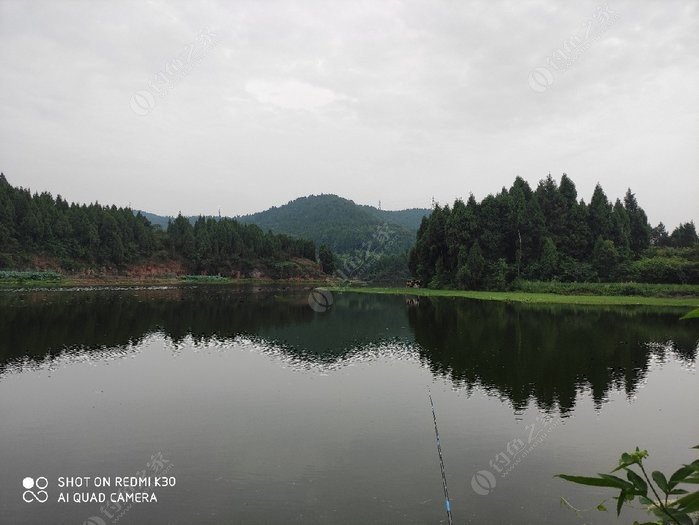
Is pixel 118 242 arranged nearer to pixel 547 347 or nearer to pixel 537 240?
pixel 537 240

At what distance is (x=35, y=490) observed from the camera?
12.9m

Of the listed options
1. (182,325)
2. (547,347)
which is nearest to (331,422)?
(547,347)

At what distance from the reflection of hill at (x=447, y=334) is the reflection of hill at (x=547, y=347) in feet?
0.23

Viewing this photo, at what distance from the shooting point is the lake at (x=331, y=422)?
12.5 metres

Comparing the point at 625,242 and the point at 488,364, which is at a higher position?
the point at 625,242

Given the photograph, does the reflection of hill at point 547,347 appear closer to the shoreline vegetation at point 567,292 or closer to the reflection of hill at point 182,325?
the reflection of hill at point 182,325

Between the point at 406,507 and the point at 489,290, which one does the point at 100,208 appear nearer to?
the point at 489,290

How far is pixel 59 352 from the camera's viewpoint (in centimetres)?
3091

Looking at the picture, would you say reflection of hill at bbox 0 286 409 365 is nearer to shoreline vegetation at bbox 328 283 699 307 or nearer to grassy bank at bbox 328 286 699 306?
grassy bank at bbox 328 286 699 306

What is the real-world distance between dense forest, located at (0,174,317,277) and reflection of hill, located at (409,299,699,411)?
113 m

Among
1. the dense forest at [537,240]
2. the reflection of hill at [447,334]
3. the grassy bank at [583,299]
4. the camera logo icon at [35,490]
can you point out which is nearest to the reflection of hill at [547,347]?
the reflection of hill at [447,334]

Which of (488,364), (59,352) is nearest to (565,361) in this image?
(488,364)

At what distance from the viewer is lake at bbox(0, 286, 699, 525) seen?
1254 centimetres

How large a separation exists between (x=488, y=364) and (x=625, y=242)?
74562mm
